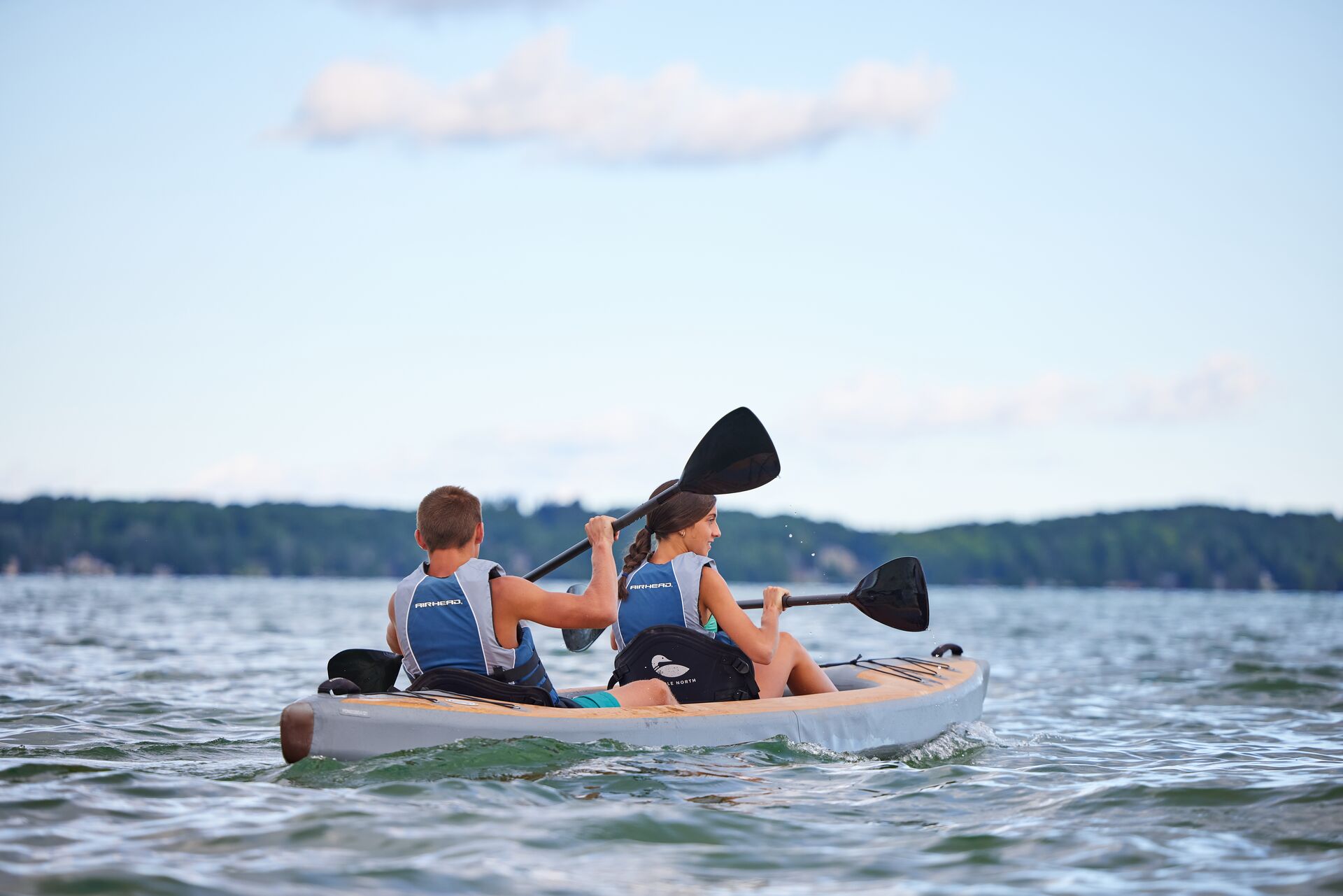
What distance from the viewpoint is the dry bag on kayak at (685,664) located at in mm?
5375

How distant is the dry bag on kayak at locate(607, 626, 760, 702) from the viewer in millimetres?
5375

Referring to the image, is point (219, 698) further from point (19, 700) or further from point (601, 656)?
point (601, 656)

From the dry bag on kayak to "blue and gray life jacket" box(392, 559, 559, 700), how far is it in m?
0.51

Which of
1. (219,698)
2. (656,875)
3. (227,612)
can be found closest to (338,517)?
(227,612)

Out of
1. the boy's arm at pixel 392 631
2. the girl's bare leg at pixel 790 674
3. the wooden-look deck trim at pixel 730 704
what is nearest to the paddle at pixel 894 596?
the wooden-look deck trim at pixel 730 704

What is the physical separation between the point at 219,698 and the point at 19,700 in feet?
4.52

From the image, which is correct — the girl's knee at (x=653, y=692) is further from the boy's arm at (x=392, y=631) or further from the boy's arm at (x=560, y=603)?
the boy's arm at (x=392, y=631)

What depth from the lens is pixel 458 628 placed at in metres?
4.84

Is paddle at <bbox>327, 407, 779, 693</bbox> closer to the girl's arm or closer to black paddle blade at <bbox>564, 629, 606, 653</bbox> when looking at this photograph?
black paddle blade at <bbox>564, 629, 606, 653</bbox>

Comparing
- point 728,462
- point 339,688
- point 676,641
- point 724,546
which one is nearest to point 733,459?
point 728,462

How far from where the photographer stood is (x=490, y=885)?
10.9ft

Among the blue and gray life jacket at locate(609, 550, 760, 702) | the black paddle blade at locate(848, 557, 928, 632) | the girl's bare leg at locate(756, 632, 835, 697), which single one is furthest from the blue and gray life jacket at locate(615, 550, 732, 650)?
the black paddle blade at locate(848, 557, 928, 632)

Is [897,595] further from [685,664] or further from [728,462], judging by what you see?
[685,664]

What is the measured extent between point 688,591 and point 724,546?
6785cm
